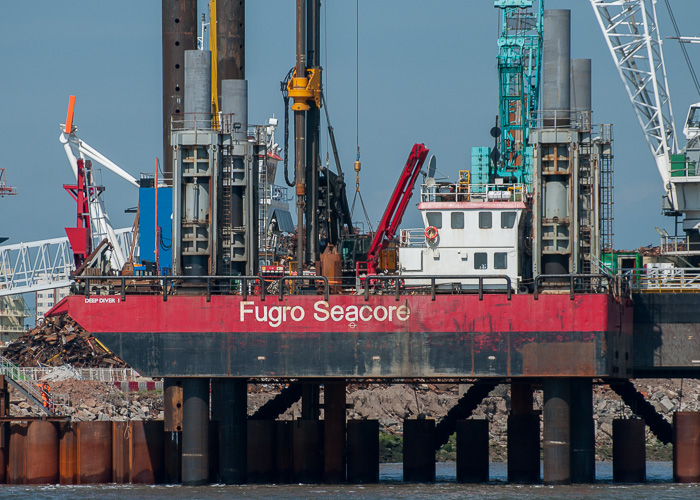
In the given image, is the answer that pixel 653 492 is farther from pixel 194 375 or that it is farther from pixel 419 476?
pixel 194 375

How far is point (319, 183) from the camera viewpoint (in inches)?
2231

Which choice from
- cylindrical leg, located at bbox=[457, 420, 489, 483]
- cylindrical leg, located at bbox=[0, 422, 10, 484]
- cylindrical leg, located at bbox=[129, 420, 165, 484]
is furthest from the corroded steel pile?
cylindrical leg, located at bbox=[457, 420, 489, 483]

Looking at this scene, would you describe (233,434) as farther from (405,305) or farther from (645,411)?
(645,411)

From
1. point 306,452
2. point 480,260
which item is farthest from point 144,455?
point 480,260

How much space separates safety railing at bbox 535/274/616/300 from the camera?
4497 cm

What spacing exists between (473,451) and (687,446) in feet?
27.2

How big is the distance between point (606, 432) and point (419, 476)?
66.8ft

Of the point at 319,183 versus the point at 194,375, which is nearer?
the point at 194,375

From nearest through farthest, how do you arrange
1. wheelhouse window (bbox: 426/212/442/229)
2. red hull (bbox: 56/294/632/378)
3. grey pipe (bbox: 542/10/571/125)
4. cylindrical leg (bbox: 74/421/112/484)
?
1. red hull (bbox: 56/294/632/378)
2. grey pipe (bbox: 542/10/571/125)
3. cylindrical leg (bbox: 74/421/112/484)
4. wheelhouse window (bbox: 426/212/442/229)

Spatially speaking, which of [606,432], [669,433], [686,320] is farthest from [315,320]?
[606,432]

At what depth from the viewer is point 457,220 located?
163 ft

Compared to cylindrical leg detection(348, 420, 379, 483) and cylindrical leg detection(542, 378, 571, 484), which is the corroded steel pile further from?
cylindrical leg detection(542, 378, 571, 484)

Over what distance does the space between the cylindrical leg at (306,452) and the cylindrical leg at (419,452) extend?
3585mm

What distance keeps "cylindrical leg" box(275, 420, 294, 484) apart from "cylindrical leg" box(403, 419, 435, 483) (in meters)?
4.59
